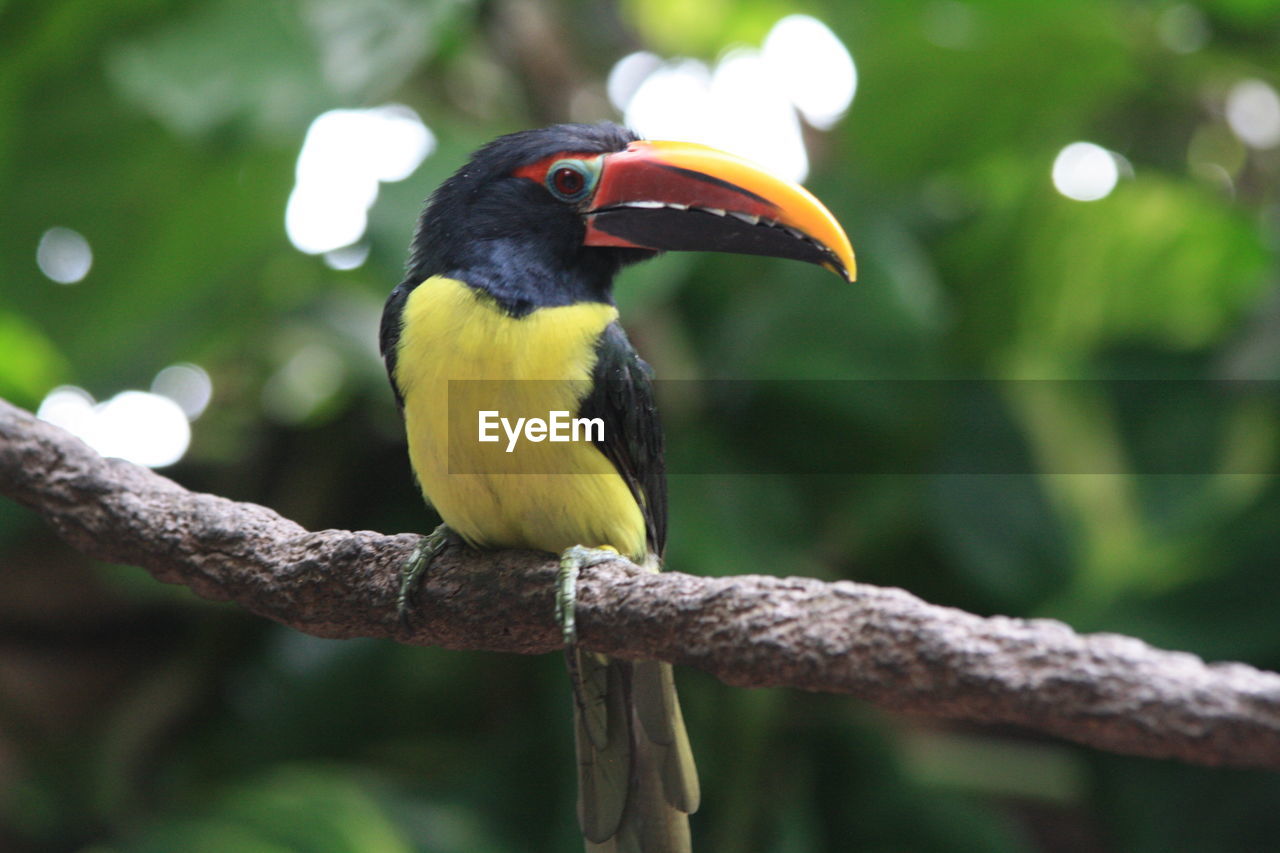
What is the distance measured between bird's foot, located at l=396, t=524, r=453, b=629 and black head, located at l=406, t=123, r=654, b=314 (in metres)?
0.35

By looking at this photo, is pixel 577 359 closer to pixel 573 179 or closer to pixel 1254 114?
pixel 573 179

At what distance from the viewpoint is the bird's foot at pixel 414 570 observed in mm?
1332

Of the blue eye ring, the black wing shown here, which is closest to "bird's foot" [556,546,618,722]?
the black wing

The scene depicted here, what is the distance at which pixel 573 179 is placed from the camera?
165cm

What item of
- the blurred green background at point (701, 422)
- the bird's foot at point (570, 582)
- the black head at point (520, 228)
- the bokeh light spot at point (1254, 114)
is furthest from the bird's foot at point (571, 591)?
the bokeh light spot at point (1254, 114)

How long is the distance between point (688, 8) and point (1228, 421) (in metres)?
2.32

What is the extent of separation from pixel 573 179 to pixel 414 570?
584 mm

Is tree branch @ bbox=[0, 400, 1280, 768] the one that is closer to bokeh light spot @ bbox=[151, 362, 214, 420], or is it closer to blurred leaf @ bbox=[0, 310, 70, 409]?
blurred leaf @ bbox=[0, 310, 70, 409]

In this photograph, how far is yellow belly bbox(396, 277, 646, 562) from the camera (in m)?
1.49

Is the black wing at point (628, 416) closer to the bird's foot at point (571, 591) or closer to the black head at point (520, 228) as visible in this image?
the black head at point (520, 228)

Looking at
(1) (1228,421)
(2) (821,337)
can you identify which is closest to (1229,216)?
(1) (1228,421)

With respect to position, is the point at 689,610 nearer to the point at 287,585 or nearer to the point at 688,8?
the point at 287,585

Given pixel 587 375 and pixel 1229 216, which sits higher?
pixel 1229 216

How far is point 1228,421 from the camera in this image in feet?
9.52
